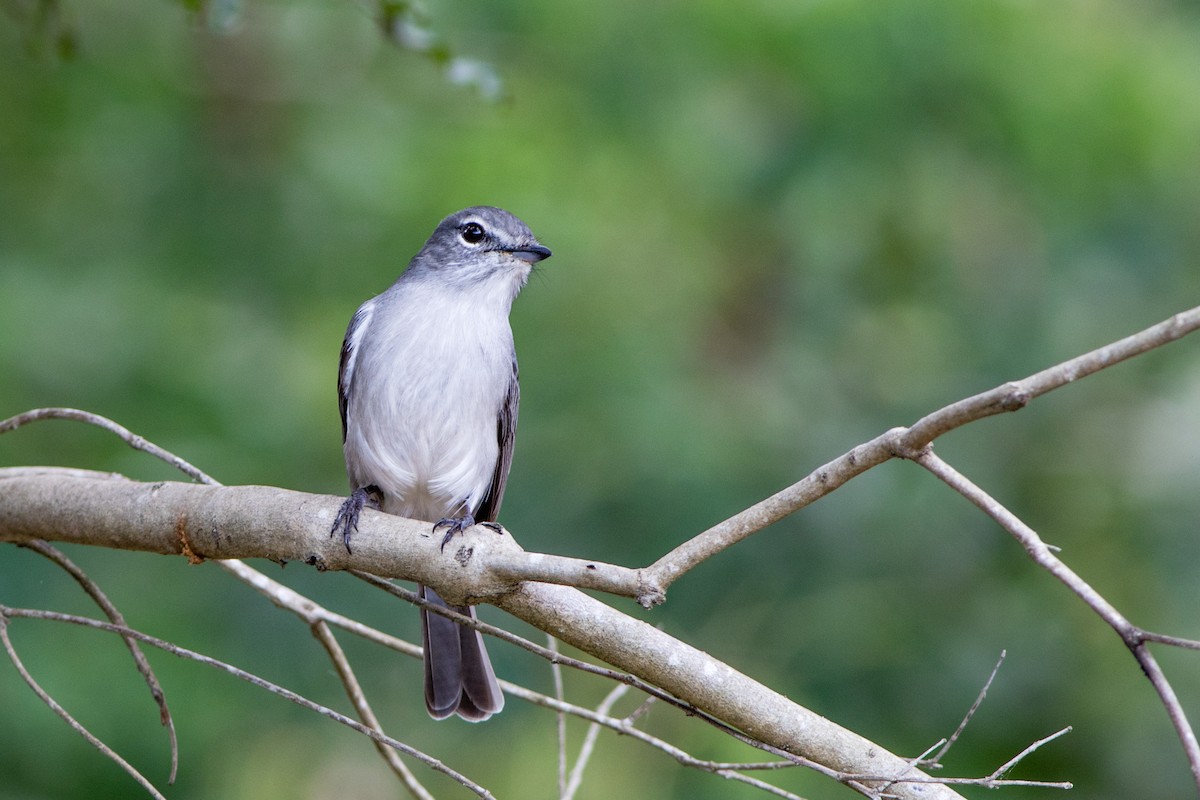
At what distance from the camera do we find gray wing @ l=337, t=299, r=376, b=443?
431cm

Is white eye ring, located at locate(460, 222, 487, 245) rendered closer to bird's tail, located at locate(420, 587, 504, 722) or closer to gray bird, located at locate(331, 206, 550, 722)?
gray bird, located at locate(331, 206, 550, 722)

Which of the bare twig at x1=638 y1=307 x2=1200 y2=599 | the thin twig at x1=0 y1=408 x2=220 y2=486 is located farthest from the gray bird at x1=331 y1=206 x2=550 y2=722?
the bare twig at x1=638 y1=307 x2=1200 y2=599

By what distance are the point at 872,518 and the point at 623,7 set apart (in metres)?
2.64

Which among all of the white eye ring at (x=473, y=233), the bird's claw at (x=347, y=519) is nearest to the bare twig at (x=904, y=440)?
the bird's claw at (x=347, y=519)

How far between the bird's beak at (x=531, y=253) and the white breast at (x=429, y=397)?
0.59ft

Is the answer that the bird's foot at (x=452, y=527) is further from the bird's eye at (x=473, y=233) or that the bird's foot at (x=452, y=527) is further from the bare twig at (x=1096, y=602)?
the bird's eye at (x=473, y=233)

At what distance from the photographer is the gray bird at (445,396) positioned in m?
3.96

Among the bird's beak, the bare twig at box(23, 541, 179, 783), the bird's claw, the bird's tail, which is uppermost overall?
the bird's beak

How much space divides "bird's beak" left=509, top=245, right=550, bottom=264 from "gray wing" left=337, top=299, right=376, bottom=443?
509 millimetres

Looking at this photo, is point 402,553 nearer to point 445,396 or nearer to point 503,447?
point 445,396

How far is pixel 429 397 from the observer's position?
407 cm

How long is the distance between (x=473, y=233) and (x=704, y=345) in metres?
2.25

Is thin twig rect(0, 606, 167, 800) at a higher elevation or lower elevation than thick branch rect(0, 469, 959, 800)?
lower

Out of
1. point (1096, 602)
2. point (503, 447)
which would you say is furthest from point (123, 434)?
point (1096, 602)
